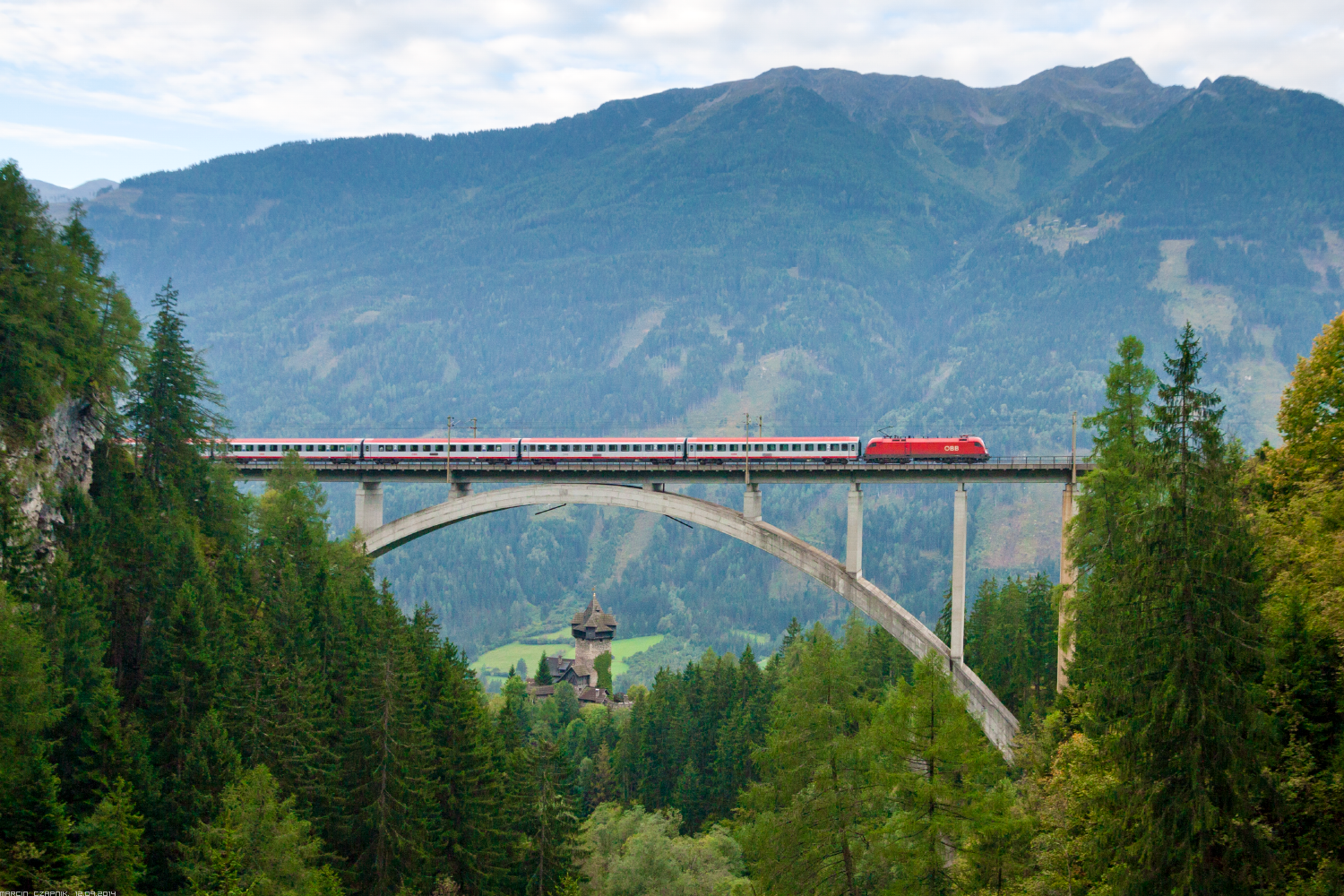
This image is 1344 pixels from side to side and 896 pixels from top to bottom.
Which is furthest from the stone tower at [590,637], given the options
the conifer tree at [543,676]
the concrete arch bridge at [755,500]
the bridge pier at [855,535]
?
the bridge pier at [855,535]

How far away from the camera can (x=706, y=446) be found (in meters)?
58.0

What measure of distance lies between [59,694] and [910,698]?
21.8m

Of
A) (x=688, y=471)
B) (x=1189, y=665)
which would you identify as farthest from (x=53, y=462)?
(x=1189, y=665)

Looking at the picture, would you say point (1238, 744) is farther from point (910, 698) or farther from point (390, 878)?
point (390, 878)

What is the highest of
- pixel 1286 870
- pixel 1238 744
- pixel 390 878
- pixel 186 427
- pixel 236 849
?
pixel 186 427

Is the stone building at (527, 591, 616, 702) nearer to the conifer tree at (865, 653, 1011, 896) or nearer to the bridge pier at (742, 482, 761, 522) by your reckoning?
the bridge pier at (742, 482, 761, 522)

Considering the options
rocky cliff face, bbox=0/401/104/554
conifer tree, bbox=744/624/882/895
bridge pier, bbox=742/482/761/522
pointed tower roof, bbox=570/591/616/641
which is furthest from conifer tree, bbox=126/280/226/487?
pointed tower roof, bbox=570/591/616/641

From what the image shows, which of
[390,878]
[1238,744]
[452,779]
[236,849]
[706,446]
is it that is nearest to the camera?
[1238,744]

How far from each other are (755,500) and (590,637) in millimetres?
53537

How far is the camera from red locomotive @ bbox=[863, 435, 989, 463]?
186 feet

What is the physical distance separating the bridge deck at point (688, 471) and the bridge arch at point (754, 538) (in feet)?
2.80

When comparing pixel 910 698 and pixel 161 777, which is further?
pixel 161 777

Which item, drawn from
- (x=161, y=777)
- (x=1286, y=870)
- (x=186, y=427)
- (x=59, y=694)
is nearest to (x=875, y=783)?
(x=1286, y=870)

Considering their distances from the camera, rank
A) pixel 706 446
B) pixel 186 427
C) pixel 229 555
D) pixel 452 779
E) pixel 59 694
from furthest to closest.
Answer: pixel 706 446, pixel 186 427, pixel 229 555, pixel 452 779, pixel 59 694
